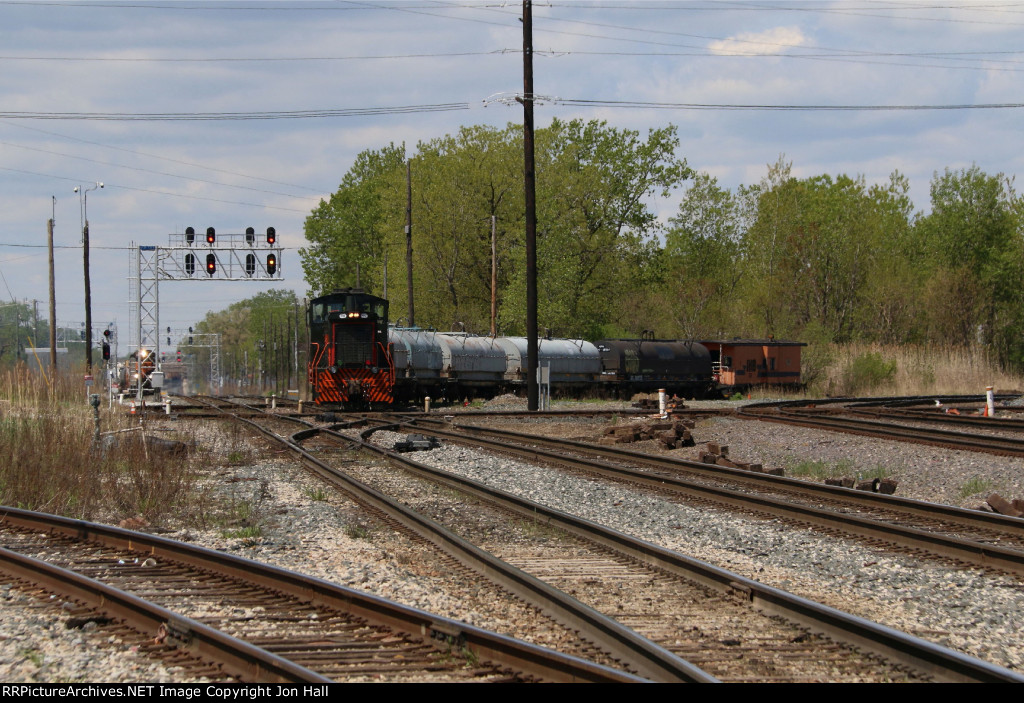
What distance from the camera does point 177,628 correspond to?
17.5 feet

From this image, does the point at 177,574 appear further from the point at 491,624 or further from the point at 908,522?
the point at 908,522

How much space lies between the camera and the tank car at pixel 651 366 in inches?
1545

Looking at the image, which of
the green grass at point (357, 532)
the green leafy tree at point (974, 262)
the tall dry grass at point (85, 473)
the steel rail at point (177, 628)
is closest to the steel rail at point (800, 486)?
the green grass at point (357, 532)

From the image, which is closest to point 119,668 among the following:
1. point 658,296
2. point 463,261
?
point 463,261

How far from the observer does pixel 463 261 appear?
54.1m

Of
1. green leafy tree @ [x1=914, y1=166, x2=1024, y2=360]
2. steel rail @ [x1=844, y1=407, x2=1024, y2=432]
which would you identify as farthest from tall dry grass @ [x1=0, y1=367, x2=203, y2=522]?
green leafy tree @ [x1=914, y1=166, x2=1024, y2=360]

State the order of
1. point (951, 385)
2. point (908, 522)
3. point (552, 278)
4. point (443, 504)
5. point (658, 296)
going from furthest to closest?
1. point (658, 296)
2. point (552, 278)
3. point (951, 385)
4. point (443, 504)
5. point (908, 522)

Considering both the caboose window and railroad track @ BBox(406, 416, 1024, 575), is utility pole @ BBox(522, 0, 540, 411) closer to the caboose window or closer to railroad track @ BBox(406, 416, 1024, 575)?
the caboose window

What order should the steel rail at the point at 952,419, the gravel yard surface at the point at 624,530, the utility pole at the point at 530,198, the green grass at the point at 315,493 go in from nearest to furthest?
the gravel yard surface at the point at 624,530 < the green grass at the point at 315,493 < the steel rail at the point at 952,419 < the utility pole at the point at 530,198

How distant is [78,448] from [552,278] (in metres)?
32.5

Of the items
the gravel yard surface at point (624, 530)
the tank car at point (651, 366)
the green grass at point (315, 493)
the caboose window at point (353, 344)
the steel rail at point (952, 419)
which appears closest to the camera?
the gravel yard surface at point (624, 530)

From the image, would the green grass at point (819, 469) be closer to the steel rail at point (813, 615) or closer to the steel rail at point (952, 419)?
the steel rail at point (813, 615)

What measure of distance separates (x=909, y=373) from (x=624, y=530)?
3547 cm

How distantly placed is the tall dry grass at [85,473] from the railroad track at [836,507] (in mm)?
5785
